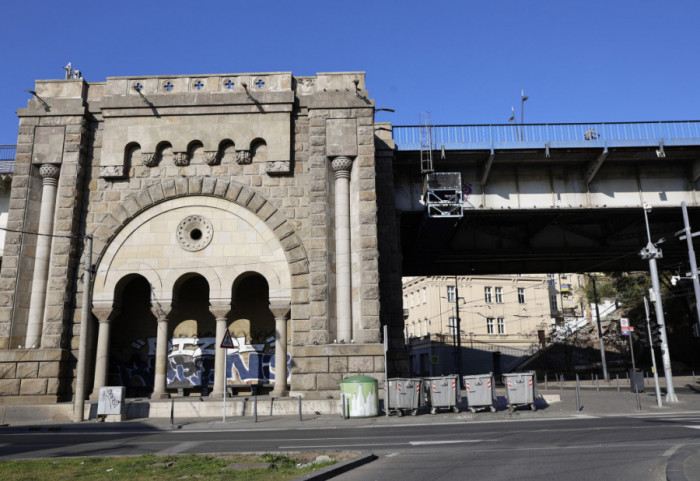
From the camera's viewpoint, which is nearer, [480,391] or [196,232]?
[480,391]

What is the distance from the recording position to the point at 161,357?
24.2 meters

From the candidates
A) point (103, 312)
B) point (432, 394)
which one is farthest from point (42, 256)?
point (432, 394)

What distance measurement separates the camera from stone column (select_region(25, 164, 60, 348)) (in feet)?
79.4

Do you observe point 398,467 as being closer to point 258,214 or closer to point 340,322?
point 340,322

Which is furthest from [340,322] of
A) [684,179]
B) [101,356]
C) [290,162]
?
[684,179]

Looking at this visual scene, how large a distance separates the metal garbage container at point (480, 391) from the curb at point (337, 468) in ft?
33.1

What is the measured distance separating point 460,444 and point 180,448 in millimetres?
6148

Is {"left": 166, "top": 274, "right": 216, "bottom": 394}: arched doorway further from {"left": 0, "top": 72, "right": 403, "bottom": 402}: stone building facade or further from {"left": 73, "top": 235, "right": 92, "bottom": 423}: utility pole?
{"left": 73, "top": 235, "right": 92, "bottom": 423}: utility pole

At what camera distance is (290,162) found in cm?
2583

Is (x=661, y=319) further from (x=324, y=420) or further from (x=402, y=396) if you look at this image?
(x=324, y=420)

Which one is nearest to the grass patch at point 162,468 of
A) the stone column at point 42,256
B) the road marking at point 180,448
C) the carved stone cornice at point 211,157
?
the road marking at point 180,448

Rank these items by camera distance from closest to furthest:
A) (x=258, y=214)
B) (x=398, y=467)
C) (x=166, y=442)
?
(x=398, y=467) < (x=166, y=442) < (x=258, y=214)

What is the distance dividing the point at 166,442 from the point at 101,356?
11397mm

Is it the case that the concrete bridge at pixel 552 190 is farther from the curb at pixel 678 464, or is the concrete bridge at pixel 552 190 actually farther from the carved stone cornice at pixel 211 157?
the curb at pixel 678 464
